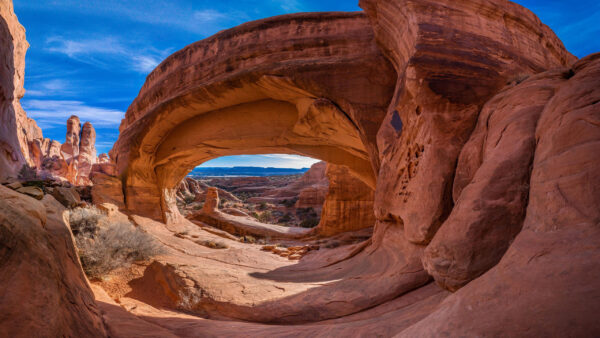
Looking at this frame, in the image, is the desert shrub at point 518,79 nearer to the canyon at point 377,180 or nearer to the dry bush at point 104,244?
the canyon at point 377,180

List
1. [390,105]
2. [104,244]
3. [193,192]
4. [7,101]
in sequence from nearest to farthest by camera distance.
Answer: [104,244], [390,105], [7,101], [193,192]

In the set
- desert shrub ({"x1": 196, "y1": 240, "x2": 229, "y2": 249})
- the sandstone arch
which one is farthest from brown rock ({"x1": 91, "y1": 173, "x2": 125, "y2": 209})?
desert shrub ({"x1": 196, "y1": 240, "x2": 229, "y2": 249})

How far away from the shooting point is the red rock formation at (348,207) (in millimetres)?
11773

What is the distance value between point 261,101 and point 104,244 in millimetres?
5364

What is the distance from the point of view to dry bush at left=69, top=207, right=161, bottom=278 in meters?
4.24

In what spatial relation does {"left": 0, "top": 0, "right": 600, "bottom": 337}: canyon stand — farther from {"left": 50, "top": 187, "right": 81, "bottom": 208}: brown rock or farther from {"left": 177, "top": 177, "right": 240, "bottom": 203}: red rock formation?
{"left": 177, "top": 177, "right": 240, "bottom": 203}: red rock formation

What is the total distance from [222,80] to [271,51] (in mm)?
1480

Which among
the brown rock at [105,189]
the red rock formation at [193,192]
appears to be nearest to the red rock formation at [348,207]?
the brown rock at [105,189]

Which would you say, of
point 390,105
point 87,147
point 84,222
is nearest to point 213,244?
point 84,222

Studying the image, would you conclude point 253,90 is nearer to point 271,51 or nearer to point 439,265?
point 271,51

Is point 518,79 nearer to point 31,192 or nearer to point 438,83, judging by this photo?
point 438,83

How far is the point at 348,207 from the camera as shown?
38.8 ft

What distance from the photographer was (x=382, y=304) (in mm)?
3236

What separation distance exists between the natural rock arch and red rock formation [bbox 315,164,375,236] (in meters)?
2.76
